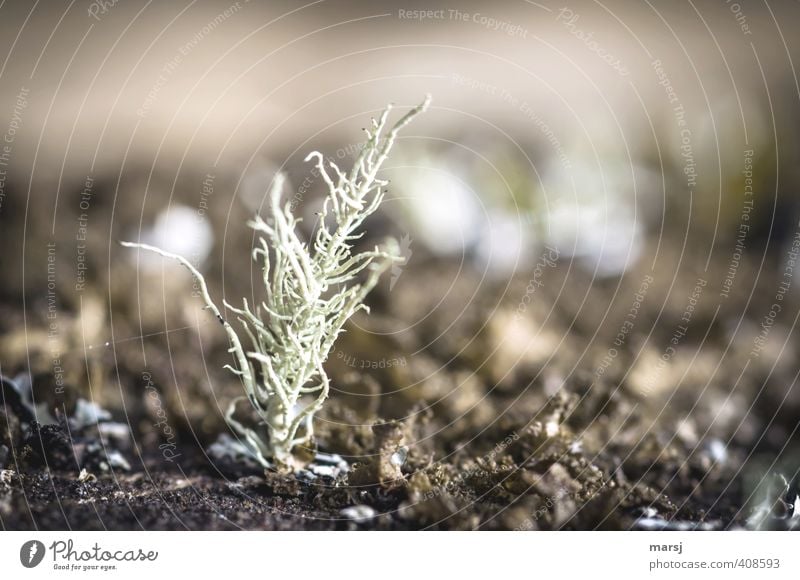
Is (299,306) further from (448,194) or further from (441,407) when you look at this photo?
(448,194)

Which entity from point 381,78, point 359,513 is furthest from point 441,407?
point 381,78

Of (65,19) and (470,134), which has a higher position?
(65,19)

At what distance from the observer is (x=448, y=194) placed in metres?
1.43

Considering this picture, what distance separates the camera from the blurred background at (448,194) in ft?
3.33

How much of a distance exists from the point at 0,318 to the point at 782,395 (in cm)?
135

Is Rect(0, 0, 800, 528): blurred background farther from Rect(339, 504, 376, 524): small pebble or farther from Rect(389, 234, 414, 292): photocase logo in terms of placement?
Rect(339, 504, 376, 524): small pebble

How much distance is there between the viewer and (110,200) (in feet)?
4.34
